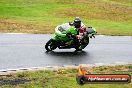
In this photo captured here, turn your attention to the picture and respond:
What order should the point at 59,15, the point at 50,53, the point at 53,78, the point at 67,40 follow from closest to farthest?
1. the point at 53,78
2. the point at 50,53
3. the point at 67,40
4. the point at 59,15

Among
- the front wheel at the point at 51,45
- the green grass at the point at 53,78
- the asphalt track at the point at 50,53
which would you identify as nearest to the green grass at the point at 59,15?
the asphalt track at the point at 50,53

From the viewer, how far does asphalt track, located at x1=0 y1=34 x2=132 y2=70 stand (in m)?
17.0

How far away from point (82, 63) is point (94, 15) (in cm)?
2017

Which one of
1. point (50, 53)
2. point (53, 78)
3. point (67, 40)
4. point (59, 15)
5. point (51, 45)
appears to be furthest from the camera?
point (59, 15)

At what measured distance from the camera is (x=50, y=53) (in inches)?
739

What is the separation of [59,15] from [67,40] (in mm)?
17015

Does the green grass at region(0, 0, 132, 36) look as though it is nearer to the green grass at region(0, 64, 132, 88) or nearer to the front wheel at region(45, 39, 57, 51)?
the front wheel at region(45, 39, 57, 51)

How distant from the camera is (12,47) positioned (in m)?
19.5

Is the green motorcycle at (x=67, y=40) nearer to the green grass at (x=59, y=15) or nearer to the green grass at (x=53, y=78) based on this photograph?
the green grass at (x=53, y=78)

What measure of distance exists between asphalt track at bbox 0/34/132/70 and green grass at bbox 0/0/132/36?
3.52 meters

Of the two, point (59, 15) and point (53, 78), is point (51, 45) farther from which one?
point (59, 15)

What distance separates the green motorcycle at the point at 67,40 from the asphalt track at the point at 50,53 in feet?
0.98

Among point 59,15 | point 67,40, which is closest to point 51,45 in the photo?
point 67,40

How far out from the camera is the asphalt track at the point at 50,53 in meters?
17.0
